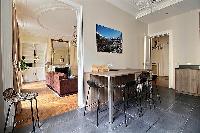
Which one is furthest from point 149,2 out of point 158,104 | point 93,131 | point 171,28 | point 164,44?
point 164,44

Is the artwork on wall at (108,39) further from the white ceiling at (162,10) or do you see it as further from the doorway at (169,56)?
the doorway at (169,56)

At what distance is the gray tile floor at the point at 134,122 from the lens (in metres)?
2.28

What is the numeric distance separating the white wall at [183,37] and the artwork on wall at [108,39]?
2.51 metres

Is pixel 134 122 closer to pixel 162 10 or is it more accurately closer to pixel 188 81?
pixel 188 81

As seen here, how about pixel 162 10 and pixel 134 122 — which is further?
pixel 162 10

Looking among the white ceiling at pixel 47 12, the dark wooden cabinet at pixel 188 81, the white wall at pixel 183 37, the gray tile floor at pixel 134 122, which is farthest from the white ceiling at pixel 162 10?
the gray tile floor at pixel 134 122

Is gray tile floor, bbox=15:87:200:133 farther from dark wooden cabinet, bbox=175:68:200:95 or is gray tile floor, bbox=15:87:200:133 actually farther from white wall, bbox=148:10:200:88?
white wall, bbox=148:10:200:88

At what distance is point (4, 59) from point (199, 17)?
19.1 ft

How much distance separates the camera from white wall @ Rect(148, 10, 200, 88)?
194 inches

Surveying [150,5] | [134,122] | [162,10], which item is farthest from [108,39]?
[134,122]

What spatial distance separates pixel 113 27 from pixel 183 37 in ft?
9.71

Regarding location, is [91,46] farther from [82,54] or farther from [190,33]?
[190,33]

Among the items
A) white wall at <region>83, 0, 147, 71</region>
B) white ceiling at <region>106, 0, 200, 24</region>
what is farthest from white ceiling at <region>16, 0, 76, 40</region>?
white ceiling at <region>106, 0, 200, 24</region>

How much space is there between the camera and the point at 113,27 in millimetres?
4289
